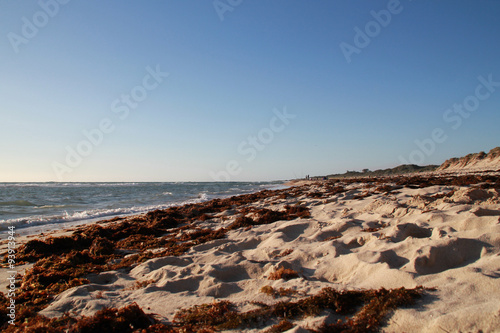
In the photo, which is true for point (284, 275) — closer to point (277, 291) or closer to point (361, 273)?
point (277, 291)

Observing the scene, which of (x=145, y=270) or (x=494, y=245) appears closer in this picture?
(x=494, y=245)

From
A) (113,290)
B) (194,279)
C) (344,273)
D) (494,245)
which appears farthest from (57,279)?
(494,245)

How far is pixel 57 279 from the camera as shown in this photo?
4.48 metres

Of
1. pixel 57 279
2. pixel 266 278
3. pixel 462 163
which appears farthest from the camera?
pixel 462 163

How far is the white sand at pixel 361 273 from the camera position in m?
2.43

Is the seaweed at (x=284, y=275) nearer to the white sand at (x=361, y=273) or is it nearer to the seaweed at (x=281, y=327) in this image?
the white sand at (x=361, y=273)

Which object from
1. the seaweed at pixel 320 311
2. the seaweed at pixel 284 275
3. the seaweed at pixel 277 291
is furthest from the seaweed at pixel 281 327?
the seaweed at pixel 284 275

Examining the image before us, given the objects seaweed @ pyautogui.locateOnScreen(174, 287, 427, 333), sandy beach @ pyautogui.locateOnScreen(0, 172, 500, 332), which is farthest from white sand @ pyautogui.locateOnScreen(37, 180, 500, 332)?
seaweed @ pyautogui.locateOnScreen(174, 287, 427, 333)

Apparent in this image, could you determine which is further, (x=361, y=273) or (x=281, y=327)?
(x=361, y=273)

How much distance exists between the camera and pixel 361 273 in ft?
11.4

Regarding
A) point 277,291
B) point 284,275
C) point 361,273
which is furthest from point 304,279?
point 361,273

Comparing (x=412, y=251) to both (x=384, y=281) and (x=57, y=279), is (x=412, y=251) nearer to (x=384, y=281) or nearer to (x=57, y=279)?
(x=384, y=281)

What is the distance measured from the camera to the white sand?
243cm

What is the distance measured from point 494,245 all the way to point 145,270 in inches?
199
